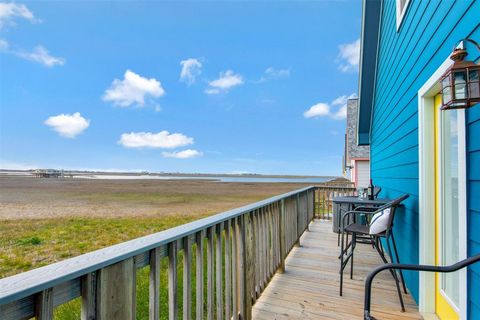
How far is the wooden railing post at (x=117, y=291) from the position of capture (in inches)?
32.7

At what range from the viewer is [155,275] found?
3.63 ft

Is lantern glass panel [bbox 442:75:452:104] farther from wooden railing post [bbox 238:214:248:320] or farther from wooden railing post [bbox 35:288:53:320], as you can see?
wooden railing post [bbox 35:288:53:320]

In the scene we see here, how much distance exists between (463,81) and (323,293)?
229 cm

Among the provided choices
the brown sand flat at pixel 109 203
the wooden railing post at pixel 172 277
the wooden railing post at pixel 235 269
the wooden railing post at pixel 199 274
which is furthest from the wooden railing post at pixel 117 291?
the brown sand flat at pixel 109 203

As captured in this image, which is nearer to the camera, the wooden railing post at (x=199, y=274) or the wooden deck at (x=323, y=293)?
the wooden railing post at (x=199, y=274)

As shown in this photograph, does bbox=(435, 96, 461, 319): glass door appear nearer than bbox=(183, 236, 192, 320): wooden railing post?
No

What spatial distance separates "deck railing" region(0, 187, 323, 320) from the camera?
0.65m

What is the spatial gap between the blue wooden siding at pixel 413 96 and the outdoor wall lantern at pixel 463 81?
15cm

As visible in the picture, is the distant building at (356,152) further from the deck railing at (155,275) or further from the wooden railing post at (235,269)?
the wooden railing post at (235,269)

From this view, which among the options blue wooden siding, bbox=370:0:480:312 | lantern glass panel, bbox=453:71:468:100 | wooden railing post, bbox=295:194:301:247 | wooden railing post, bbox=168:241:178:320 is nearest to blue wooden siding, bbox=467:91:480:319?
blue wooden siding, bbox=370:0:480:312

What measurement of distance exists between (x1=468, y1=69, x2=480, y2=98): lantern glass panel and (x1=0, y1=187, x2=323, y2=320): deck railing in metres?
1.58

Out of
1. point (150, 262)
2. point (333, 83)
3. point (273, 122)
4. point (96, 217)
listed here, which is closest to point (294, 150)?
point (273, 122)

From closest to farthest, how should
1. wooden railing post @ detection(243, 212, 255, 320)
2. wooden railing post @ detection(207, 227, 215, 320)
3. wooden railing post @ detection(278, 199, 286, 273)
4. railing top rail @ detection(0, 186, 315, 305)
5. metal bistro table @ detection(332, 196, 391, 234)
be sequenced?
railing top rail @ detection(0, 186, 315, 305)
wooden railing post @ detection(207, 227, 215, 320)
wooden railing post @ detection(243, 212, 255, 320)
wooden railing post @ detection(278, 199, 286, 273)
metal bistro table @ detection(332, 196, 391, 234)

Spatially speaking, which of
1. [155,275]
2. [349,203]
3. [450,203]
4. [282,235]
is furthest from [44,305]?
[349,203]
